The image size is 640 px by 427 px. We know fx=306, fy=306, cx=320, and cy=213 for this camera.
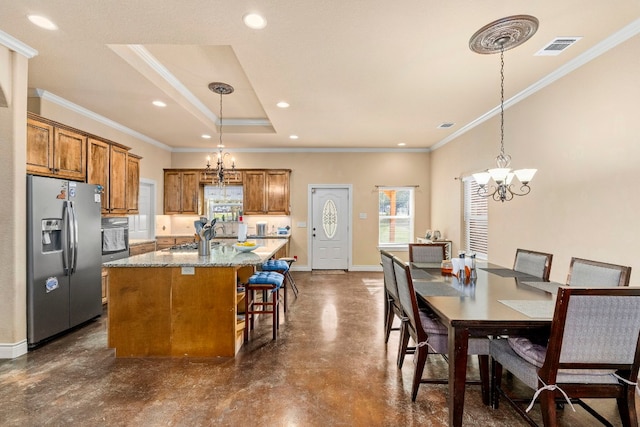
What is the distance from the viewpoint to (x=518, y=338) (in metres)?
1.89

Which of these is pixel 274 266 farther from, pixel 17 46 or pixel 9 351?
pixel 17 46

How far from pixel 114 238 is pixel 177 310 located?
195 cm

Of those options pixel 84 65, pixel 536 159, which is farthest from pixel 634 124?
pixel 84 65

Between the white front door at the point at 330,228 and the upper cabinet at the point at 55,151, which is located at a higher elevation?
the upper cabinet at the point at 55,151

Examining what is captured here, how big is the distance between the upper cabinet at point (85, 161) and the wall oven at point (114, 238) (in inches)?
5.1

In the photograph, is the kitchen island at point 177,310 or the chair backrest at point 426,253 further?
the chair backrest at point 426,253

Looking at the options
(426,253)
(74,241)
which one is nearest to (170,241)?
(74,241)

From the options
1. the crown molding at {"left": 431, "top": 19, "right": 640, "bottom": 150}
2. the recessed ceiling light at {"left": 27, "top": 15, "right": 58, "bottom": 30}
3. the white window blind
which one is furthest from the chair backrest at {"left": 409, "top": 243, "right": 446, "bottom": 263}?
the recessed ceiling light at {"left": 27, "top": 15, "right": 58, "bottom": 30}

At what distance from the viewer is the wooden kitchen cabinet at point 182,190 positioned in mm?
6566

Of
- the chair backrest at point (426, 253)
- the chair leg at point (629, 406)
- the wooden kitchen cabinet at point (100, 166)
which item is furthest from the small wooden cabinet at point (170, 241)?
the chair leg at point (629, 406)

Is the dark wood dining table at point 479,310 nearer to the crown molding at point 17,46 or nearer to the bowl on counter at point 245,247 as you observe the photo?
the bowl on counter at point 245,247

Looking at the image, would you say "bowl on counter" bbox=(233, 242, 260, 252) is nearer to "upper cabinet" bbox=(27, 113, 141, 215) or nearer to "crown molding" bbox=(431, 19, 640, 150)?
"upper cabinet" bbox=(27, 113, 141, 215)

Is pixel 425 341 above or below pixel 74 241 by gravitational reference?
below

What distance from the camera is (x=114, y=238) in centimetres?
405
